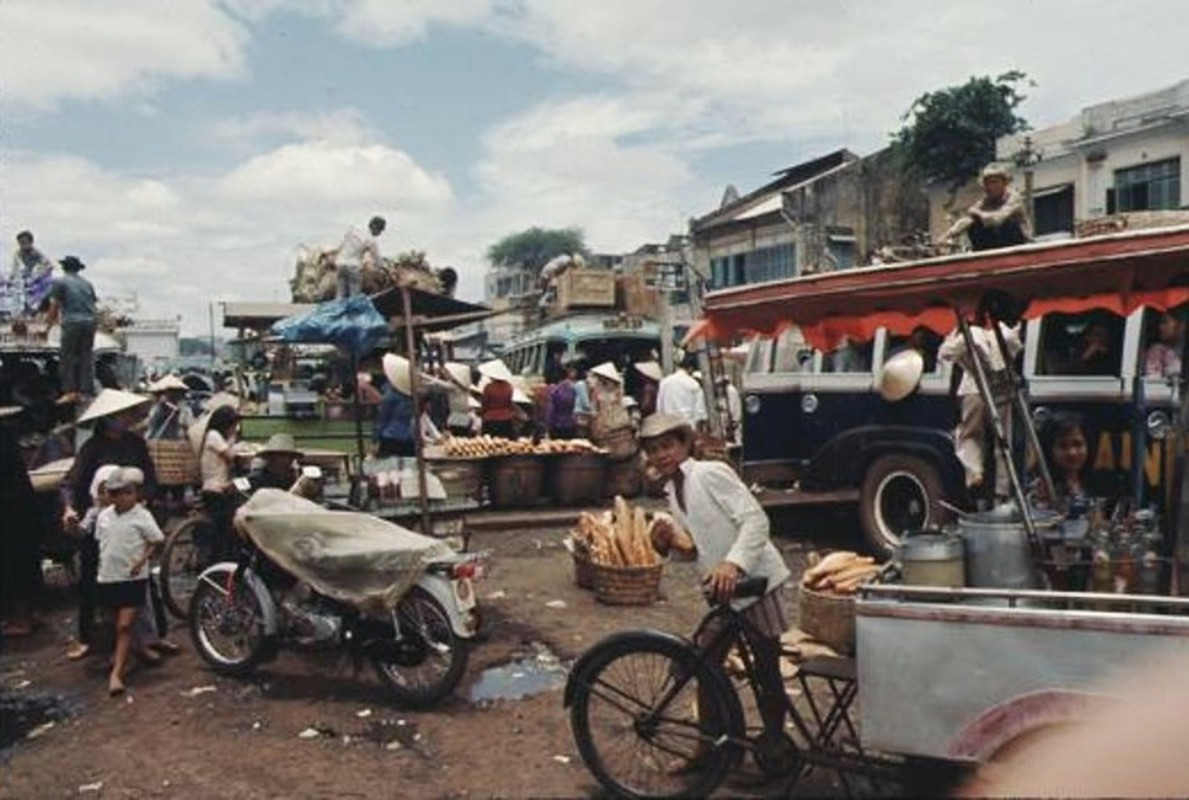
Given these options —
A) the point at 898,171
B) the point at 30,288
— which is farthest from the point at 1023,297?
the point at 898,171

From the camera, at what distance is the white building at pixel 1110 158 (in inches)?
805

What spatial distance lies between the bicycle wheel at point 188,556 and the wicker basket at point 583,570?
2.87 m

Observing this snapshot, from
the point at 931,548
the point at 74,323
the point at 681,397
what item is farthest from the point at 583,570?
the point at 74,323

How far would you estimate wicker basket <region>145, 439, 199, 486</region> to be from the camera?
31.7 ft

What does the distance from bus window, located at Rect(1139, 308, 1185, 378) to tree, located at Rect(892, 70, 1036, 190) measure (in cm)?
2073

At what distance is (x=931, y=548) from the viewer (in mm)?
4086

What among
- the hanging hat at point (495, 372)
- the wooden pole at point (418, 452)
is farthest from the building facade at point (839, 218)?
the wooden pole at point (418, 452)

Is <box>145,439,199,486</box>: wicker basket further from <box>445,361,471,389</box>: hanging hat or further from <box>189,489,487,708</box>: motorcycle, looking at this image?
<box>445,361,471,389</box>: hanging hat

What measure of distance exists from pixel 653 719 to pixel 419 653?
1.97 meters

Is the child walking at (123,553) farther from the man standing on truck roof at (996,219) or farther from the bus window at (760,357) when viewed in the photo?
the man standing on truck roof at (996,219)

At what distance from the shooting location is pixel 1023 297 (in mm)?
4523

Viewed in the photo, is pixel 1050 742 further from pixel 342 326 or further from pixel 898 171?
pixel 898 171

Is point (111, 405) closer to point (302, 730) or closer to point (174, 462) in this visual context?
point (302, 730)

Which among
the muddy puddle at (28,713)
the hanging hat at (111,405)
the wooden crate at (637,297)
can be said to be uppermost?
the wooden crate at (637,297)
